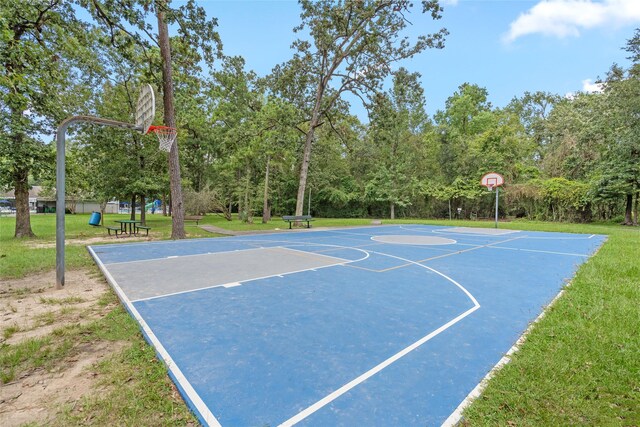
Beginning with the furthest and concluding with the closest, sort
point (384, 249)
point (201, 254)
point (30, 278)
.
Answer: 1. point (384, 249)
2. point (201, 254)
3. point (30, 278)

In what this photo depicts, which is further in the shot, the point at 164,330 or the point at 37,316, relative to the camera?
the point at 37,316

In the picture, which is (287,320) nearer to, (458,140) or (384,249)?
(384,249)

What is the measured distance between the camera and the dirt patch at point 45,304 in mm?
3805

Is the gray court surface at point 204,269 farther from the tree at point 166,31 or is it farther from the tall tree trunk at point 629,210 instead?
the tall tree trunk at point 629,210

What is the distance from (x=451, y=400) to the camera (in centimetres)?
236

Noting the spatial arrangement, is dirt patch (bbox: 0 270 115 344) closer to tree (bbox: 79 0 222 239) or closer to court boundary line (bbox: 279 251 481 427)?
court boundary line (bbox: 279 251 481 427)

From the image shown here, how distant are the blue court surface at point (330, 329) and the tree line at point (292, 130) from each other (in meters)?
3.98

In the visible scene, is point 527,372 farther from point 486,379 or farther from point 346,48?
point 346,48

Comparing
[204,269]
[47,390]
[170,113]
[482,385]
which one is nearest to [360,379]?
[482,385]

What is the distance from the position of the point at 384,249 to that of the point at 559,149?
26.0 metres

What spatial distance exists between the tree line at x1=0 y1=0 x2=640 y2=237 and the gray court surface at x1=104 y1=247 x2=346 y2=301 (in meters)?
3.46

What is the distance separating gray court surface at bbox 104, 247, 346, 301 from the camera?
17.7ft

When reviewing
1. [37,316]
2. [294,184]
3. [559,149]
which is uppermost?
[559,149]

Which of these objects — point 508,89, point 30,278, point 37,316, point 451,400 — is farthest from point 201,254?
point 508,89
